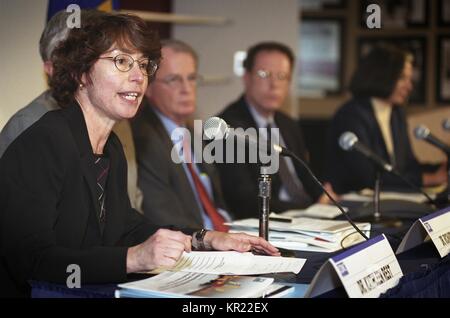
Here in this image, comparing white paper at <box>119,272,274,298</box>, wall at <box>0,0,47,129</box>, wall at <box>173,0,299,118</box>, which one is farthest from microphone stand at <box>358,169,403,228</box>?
wall at <box>173,0,299,118</box>

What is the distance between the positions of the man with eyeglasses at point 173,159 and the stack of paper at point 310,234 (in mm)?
572

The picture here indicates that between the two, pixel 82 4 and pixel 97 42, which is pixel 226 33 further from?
pixel 97 42

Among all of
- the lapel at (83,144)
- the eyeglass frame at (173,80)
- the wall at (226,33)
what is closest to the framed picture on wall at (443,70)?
the wall at (226,33)

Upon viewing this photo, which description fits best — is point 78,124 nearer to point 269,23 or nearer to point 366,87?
point 366,87

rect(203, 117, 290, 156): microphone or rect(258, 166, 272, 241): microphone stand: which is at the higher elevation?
rect(203, 117, 290, 156): microphone

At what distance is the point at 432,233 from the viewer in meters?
2.39

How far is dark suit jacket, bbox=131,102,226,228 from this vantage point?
3314 mm

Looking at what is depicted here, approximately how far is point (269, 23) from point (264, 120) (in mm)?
1412

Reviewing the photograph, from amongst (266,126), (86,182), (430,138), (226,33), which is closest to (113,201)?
(86,182)

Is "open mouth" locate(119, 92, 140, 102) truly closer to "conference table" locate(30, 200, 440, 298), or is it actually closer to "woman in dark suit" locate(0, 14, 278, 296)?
"woman in dark suit" locate(0, 14, 278, 296)

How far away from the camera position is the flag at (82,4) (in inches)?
118

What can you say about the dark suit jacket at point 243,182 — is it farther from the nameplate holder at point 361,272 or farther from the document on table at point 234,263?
the nameplate holder at point 361,272

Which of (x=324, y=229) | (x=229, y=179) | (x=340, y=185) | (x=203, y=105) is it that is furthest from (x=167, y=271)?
(x=203, y=105)

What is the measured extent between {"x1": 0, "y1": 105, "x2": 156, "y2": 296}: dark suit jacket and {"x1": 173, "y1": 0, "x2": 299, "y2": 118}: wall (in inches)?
122
